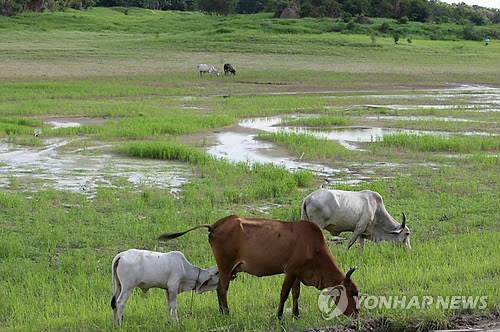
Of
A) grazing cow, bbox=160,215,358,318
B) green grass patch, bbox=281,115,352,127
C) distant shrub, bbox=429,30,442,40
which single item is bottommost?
green grass patch, bbox=281,115,352,127

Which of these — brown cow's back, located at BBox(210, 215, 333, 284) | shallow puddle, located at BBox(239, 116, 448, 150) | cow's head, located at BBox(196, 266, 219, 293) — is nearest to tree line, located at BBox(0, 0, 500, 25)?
shallow puddle, located at BBox(239, 116, 448, 150)

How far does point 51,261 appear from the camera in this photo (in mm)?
9867

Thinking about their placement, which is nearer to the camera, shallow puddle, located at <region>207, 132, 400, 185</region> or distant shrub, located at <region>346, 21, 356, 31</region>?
shallow puddle, located at <region>207, 132, 400, 185</region>

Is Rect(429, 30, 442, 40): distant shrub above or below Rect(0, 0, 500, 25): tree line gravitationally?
below

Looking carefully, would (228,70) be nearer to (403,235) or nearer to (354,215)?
(354,215)

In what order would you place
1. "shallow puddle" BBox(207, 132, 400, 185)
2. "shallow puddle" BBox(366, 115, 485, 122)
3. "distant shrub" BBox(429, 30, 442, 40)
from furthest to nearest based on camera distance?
"distant shrub" BBox(429, 30, 442, 40) → "shallow puddle" BBox(366, 115, 485, 122) → "shallow puddle" BBox(207, 132, 400, 185)

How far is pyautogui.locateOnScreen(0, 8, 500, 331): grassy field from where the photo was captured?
8023 mm

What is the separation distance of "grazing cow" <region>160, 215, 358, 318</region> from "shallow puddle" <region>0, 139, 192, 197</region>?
6784 millimetres

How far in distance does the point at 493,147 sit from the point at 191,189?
8965mm

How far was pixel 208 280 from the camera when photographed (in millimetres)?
7730

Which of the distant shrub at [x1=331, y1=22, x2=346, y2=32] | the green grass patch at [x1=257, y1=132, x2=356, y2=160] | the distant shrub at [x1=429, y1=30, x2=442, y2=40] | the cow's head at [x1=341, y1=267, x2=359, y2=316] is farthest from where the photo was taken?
the distant shrub at [x1=429, y1=30, x2=442, y2=40]

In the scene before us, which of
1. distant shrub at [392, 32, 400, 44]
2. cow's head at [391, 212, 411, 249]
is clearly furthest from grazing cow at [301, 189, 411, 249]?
distant shrub at [392, 32, 400, 44]

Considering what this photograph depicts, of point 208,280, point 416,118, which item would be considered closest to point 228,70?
point 416,118

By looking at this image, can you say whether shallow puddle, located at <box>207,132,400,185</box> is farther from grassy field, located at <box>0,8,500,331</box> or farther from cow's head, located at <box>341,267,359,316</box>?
cow's head, located at <box>341,267,359,316</box>
